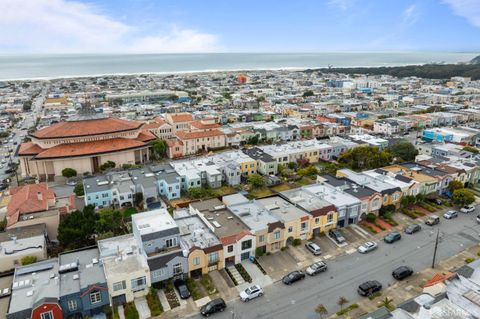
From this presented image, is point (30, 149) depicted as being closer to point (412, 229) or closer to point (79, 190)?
point (79, 190)

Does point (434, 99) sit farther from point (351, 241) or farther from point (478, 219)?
point (351, 241)

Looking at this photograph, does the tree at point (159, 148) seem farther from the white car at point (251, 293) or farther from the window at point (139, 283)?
the white car at point (251, 293)

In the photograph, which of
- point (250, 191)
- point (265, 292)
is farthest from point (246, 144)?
point (265, 292)

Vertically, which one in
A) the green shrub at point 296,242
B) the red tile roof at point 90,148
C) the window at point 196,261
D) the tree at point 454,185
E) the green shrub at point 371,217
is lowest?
the green shrub at point 296,242

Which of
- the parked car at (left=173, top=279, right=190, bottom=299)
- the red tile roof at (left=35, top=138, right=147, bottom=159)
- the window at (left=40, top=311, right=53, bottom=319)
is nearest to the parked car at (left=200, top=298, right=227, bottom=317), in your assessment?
the parked car at (left=173, top=279, right=190, bottom=299)

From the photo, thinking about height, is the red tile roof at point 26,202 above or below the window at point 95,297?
above

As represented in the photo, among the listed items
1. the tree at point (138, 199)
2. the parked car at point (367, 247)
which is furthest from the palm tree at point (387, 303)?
the tree at point (138, 199)
